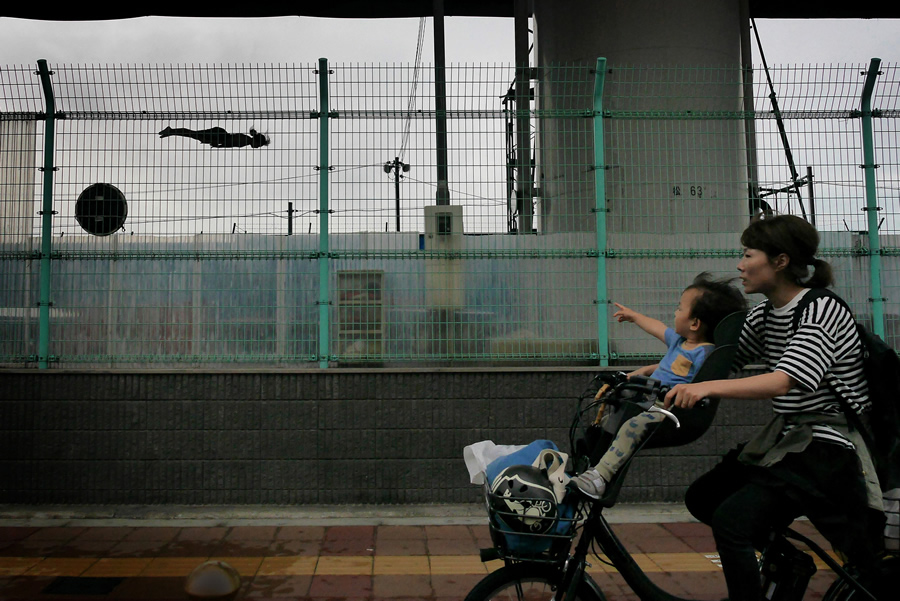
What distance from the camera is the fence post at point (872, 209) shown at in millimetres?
6737

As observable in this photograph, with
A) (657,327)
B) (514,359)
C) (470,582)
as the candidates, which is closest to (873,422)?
(657,327)

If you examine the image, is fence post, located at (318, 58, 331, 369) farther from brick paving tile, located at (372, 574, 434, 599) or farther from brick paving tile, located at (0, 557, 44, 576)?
brick paving tile, located at (0, 557, 44, 576)

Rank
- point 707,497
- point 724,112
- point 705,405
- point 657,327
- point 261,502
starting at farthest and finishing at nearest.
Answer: point 724,112, point 261,502, point 657,327, point 707,497, point 705,405

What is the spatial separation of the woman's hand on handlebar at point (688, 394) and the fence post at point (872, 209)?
494cm

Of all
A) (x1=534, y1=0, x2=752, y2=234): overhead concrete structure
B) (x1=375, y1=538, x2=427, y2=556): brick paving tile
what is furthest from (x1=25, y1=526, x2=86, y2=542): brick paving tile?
(x1=534, y1=0, x2=752, y2=234): overhead concrete structure

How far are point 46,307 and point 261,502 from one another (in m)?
2.42

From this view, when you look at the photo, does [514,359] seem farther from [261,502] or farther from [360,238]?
[261,502]

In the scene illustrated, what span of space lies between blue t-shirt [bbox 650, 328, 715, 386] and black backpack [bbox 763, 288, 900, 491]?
1.15 feet

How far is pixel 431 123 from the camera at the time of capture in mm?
6535

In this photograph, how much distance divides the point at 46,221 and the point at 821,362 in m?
→ 6.07

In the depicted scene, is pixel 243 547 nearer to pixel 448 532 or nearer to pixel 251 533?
pixel 251 533

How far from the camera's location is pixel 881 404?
2879 mm

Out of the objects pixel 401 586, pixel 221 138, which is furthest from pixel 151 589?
pixel 221 138

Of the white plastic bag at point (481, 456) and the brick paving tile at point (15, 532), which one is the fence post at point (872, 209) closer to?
the white plastic bag at point (481, 456)
